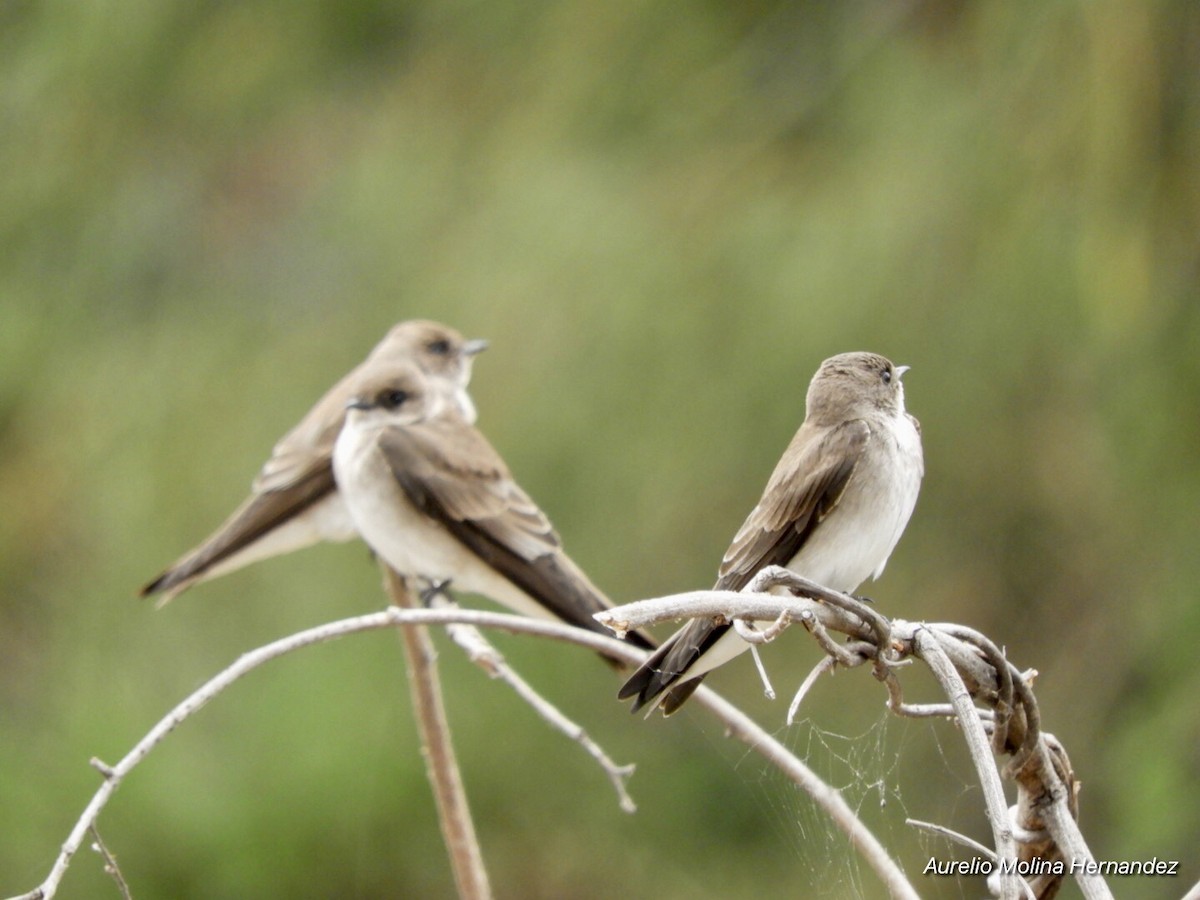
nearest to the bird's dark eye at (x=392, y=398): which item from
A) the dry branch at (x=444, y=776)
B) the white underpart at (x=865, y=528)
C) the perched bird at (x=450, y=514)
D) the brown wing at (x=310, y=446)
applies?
the perched bird at (x=450, y=514)

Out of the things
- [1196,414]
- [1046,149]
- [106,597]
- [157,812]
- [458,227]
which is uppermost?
[458,227]

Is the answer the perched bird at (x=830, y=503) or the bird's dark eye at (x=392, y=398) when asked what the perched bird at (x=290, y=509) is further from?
the perched bird at (x=830, y=503)

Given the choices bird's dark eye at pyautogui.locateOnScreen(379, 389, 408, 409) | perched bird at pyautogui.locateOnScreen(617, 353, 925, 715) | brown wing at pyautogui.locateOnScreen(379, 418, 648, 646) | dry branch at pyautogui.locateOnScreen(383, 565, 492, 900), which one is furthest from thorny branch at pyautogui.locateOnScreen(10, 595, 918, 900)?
bird's dark eye at pyautogui.locateOnScreen(379, 389, 408, 409)

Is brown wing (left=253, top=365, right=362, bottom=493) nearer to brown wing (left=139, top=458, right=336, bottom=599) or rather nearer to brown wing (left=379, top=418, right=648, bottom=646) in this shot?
brown wing (left=139, top=458, right=336, bottom=599)

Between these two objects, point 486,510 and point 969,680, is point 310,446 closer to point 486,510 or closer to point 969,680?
point 486,510

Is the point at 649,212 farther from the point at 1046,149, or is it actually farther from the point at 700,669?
the point at 700,669

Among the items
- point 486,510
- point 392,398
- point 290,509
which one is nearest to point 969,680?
point 486,510

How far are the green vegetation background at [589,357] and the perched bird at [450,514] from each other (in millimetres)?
662

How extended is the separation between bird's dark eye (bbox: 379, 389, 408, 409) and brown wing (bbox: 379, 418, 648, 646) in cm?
16

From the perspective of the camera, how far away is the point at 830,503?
144 centimetres

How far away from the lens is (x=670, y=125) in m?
4.04

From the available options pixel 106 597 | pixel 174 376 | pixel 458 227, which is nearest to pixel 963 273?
pixel 458 227

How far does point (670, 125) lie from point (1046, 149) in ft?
3.54

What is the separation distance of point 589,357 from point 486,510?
94 cm
